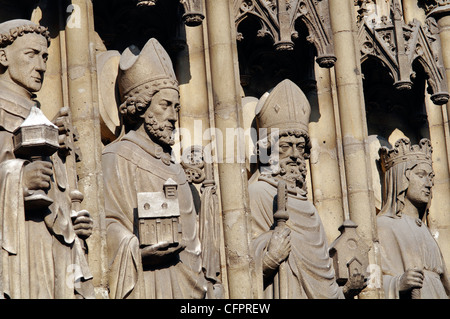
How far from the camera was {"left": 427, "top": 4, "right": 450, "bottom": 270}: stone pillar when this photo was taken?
59.7 feet

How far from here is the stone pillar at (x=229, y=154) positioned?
15.3 meters

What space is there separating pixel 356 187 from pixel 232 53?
203 cm

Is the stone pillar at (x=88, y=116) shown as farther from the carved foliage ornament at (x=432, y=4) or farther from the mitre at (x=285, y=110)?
the carved foliage ornament at (x=432, y=4)

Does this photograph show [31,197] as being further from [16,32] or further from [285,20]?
[285,20]

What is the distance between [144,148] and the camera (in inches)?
588

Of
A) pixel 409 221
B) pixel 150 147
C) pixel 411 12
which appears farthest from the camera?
pixel 411 12

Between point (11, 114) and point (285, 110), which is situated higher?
point (285, 110)

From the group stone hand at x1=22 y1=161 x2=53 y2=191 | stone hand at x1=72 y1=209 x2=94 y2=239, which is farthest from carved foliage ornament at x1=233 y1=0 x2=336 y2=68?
stone hand at x1=22 y1=161 x2=53 y2=191

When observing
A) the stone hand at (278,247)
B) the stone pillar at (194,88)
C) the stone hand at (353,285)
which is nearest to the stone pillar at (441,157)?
the stone hand at (353,285)

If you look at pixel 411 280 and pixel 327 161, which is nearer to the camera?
pixel 411 280

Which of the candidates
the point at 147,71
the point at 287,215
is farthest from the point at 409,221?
the point at 147,71

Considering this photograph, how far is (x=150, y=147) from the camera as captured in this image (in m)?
15.0

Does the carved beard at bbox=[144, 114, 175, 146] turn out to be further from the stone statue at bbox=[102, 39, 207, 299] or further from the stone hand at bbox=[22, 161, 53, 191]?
the stone hand at bbox=[22, 161, 53, 191]

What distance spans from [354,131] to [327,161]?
423 millimetres
